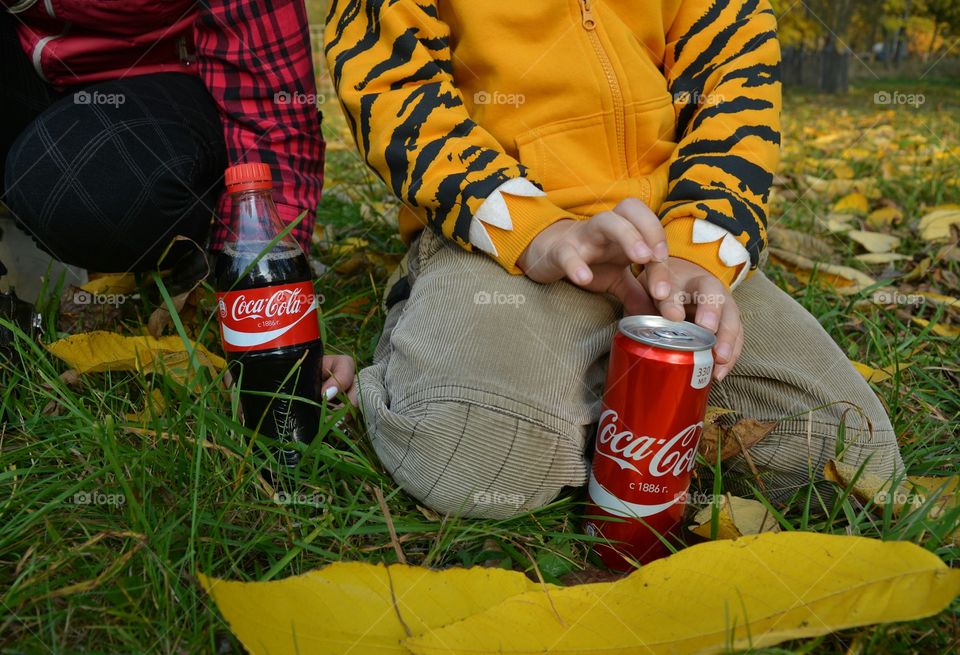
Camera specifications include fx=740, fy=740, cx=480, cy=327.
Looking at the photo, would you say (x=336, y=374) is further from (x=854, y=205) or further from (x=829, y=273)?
(x=854, y=205)

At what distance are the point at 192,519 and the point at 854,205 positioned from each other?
218 centimetres

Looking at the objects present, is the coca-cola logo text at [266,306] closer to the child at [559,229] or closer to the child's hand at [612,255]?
the child at [559,229]

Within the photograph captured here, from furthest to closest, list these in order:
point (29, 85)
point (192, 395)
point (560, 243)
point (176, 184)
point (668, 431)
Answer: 1. point (29, 85)
2. point (176, 184)
3. point (192, 395)
4. point (560, 243)
5. point (668, 431)

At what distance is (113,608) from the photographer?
30.7 inches

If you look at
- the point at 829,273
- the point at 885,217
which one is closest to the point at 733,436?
the point at 829,273

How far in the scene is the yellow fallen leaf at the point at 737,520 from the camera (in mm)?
944

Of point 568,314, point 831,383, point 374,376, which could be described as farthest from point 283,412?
point 831,383

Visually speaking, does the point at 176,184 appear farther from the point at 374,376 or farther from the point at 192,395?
the point at 374,376

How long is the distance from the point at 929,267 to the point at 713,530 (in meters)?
1.27

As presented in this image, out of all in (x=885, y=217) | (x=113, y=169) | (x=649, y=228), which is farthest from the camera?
(x=885, y=217)

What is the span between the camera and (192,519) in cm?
87

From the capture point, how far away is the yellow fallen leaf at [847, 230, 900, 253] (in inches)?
78.0

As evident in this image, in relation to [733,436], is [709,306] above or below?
above

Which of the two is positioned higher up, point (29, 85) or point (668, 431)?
point (29, 85)
